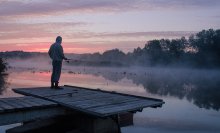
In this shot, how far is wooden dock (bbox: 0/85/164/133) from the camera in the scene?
8.48 m

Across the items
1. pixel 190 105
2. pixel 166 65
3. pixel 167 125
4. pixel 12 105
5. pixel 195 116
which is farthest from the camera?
pixel 166 65

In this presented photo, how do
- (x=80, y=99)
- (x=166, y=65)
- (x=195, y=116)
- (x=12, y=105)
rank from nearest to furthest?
(x=12, y=105) → (x=80, y=99) → (x=195, y=116) → (x=166, y=65)

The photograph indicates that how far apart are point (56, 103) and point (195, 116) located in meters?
12.2

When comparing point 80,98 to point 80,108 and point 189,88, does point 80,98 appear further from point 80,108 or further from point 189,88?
point 189,88

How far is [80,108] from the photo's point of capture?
900cm

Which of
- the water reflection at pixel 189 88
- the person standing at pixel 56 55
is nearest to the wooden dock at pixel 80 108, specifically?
the person standing at pixel 56 55

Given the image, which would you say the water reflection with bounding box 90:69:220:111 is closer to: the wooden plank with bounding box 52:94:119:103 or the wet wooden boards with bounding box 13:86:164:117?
the wet wooden boards with bounding box 13:86:164:117

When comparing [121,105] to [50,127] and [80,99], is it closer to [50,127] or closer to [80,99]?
[80,99]

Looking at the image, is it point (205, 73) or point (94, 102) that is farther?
point (205, 73)

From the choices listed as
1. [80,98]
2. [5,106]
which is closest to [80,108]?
[80,98]

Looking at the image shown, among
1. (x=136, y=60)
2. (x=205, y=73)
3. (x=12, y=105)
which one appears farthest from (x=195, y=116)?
(x=136, y=60)

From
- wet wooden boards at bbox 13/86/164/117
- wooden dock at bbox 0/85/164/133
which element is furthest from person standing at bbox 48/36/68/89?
wooden dock at bbox 0/85/164/133

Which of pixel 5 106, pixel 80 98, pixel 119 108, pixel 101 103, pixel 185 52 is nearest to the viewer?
pixel 5 106

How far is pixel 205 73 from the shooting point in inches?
3113
